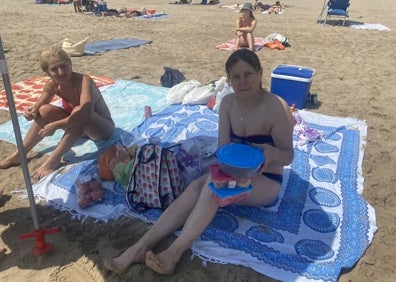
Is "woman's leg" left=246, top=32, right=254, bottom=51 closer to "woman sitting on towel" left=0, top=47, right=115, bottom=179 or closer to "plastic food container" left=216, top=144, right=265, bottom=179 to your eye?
"woman sitting on towel" left=0, top=47, right=115, bottom=179

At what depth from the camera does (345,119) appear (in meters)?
4.30

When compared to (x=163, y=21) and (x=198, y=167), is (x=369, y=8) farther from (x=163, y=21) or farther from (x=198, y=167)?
(x=198, y=167)

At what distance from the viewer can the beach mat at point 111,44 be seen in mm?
7719

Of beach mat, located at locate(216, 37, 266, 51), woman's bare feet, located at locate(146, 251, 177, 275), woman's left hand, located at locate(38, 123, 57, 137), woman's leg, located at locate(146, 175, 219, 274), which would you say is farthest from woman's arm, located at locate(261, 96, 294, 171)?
beach mat, located at locate(216, 37, 266, 51)

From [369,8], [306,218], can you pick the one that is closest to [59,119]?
[306,218]

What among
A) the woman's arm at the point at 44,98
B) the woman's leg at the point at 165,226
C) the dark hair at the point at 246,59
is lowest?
the woman's leg at the point at 165,226

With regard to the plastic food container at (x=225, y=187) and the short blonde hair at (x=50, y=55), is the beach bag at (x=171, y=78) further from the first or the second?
the plastic food container at (x=225, y=187)

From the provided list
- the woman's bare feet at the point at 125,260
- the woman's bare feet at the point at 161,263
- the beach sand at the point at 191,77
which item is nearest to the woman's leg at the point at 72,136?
the beach sand at the point at 191,77

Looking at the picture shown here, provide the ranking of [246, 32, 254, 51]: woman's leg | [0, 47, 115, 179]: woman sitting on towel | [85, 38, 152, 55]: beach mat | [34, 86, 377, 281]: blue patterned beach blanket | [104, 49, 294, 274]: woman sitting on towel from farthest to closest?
1. [85, 38, 152, 55]: beach mat
2. [246, 32, 254, 51]: woman's leg
3. [0, 47, 115, 179]: woman sitting on towel
4. [34, 86, 377, 281]: blue patterned beach blanket
5. [104, 49, 294, 274]: woman sitting on towel

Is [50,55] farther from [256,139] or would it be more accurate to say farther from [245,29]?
[245,29]

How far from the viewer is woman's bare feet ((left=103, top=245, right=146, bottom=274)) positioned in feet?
6.88

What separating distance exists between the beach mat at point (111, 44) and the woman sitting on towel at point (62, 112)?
4.52 metres

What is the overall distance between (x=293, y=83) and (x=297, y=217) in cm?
235

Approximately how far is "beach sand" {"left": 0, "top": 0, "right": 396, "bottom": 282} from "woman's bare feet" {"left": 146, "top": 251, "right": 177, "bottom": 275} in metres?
0.08
